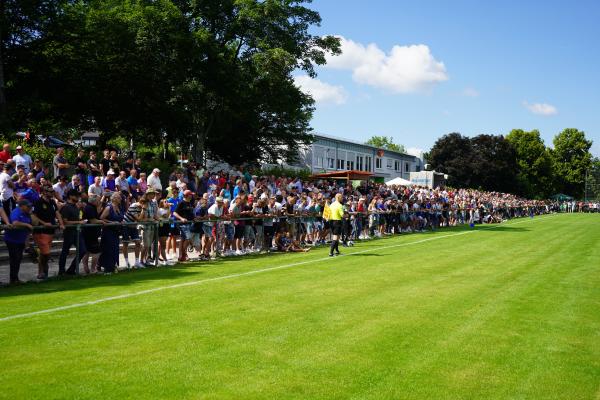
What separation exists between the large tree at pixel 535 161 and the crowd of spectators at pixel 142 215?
8138 centimetres

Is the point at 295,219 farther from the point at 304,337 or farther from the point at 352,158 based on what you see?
the point at 352,158

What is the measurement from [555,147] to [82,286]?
113798mm

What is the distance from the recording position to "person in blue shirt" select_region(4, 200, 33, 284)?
11406mm

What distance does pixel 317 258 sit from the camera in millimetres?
17203

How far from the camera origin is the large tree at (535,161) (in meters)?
100

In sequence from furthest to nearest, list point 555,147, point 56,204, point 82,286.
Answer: point 555,147, point 56,204, point 82,286

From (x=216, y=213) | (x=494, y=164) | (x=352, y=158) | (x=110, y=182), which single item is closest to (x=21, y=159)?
(x=110, y=182)

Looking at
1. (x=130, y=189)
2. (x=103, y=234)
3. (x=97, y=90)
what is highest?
(x=97, y=90)

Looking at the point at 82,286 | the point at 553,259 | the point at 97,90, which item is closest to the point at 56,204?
the point at 82,286

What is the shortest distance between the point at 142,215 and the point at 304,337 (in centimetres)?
873

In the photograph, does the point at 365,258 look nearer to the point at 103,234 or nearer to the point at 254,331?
the point at 103,234

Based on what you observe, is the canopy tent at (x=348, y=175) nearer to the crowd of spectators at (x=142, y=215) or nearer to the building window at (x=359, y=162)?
the crowd of spectators at (x=142, y=215)

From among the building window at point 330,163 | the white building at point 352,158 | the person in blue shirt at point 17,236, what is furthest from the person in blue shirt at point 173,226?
the building window at point 330,163

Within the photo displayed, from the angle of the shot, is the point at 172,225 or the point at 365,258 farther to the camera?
the point at 365,258
